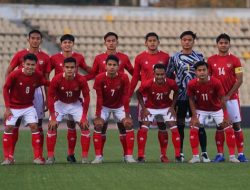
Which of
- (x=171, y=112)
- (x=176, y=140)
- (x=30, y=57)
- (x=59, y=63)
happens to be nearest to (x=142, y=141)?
(x=176, y=140)

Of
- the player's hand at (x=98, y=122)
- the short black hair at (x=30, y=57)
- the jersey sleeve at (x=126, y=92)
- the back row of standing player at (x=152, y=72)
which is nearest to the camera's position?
the short black hair at (x=30, y=57)

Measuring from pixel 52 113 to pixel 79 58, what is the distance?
1152mm

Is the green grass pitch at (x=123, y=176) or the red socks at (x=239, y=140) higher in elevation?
the red socks at (x=239, y=140)

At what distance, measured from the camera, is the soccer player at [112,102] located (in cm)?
1463

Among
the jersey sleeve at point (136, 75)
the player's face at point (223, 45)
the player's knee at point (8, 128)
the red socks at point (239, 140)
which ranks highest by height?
the player's face at point (223, 45)

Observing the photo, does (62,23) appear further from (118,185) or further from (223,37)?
(118,185)

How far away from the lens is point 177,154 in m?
14.9

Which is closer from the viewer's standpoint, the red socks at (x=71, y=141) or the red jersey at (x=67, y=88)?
the red jersey at (x=67, y=88)

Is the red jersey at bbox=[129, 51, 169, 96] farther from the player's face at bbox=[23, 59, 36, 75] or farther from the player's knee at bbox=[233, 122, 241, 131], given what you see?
the player's face at bbox=[23, 59, 36, 75]

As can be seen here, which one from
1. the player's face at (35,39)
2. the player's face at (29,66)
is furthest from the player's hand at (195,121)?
the player's face at (35,39)

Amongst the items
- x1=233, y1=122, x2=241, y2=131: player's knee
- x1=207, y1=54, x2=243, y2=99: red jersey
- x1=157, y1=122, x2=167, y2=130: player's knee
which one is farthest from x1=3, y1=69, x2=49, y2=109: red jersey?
x1=233, y1=122, x2=241, y2=131: player's knee

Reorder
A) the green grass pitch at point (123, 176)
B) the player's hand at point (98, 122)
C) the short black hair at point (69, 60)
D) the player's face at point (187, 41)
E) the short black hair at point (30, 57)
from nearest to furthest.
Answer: the green grass pitch at point (123, 176) → the short black hair at point (30, 57) → the short black hair at point (69, 60) → the player's hand at point (98, 122) → the player's face at point (187, 41)

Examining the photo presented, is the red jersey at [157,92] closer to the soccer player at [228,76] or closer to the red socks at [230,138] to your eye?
the soccer player at [228,76]

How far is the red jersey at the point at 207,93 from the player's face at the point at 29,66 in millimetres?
2500
